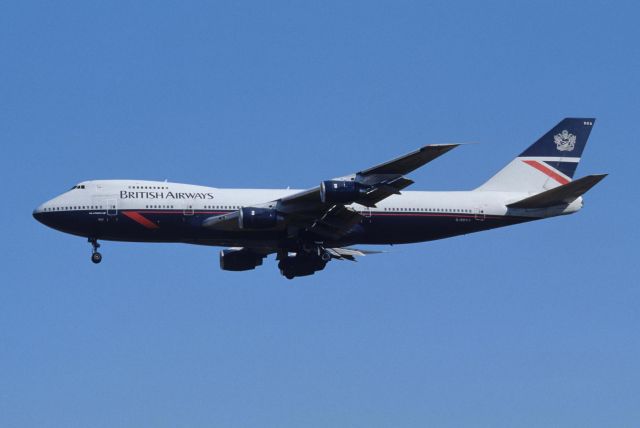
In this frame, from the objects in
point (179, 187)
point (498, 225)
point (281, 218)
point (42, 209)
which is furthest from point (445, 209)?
point (42, 209)

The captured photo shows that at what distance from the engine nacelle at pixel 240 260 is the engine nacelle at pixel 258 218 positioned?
23.1ft

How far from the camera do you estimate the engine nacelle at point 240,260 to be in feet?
206

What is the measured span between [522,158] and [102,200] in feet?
71.2

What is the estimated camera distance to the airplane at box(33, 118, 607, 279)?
56.1 meters

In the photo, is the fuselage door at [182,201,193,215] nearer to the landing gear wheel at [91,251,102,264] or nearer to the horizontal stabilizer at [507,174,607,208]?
the landing gear wheel at [91,251,102,264]

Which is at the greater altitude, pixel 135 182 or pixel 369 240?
pixel 135 182

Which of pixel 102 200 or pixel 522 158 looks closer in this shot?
pixel 102 200

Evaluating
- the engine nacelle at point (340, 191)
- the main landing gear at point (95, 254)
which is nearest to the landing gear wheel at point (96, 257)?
the main landing gear at point (95, 254)

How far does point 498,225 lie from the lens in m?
60.8

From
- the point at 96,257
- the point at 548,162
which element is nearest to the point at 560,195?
the point at 548,162

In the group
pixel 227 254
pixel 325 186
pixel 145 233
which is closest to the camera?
pixel 325 186

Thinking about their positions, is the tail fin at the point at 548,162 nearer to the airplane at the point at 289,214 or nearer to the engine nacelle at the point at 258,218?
the airplane at the point at 289,214

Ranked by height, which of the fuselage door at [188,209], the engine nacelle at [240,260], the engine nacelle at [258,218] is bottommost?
the engine nacelle at [240,260]

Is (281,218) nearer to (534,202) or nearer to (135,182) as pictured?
(135,182)
